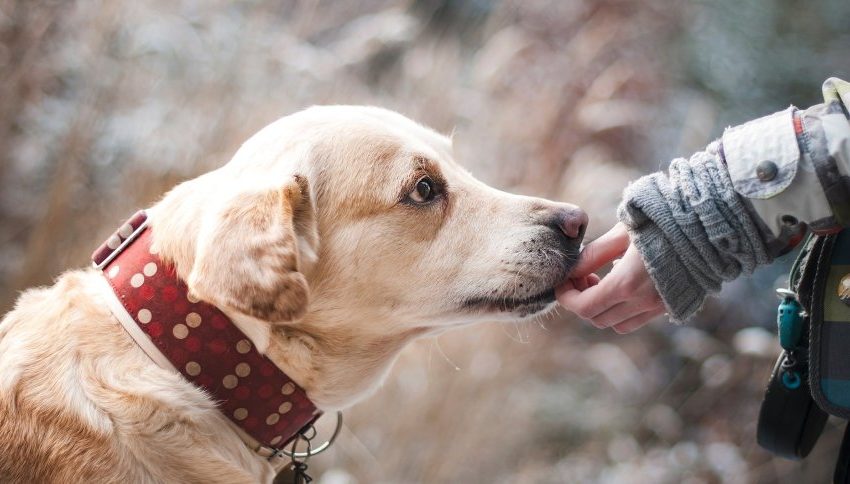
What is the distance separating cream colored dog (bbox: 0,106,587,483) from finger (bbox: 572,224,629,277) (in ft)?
0.10

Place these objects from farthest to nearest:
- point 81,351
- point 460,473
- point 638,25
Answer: point 638,25 < point 460,473 < point 81,351

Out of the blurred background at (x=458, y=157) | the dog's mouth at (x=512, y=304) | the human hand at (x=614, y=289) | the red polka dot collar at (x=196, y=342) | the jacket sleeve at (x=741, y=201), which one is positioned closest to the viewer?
the jacket sleeve at (x=741, y=201)

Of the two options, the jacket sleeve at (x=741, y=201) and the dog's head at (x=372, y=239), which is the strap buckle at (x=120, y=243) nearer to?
the dog's head at (x=372, y=239)

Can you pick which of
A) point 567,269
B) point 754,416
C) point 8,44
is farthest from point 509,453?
point 8,44

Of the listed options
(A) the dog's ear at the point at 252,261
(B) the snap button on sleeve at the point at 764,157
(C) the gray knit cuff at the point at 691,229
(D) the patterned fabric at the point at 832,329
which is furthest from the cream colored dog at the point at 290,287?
(D) the patterned fabric at the point at 832,329

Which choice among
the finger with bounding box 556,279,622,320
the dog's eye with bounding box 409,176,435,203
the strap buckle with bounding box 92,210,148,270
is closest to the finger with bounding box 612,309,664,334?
the finger with bounding box 556,279,622,320

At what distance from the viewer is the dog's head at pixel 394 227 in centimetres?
186

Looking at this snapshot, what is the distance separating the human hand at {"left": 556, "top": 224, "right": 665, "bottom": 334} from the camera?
177 centimetres

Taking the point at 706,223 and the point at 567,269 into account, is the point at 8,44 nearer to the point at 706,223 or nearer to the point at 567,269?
the point at 567,269

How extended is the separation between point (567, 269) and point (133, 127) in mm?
2231

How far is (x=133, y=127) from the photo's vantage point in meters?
3.37

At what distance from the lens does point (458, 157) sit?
11.4ft

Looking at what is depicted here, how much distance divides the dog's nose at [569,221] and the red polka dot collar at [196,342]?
0.77 meters

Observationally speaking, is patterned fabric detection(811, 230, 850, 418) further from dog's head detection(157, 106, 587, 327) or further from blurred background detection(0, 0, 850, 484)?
blurred background detection(0, 0, 850, 484)
